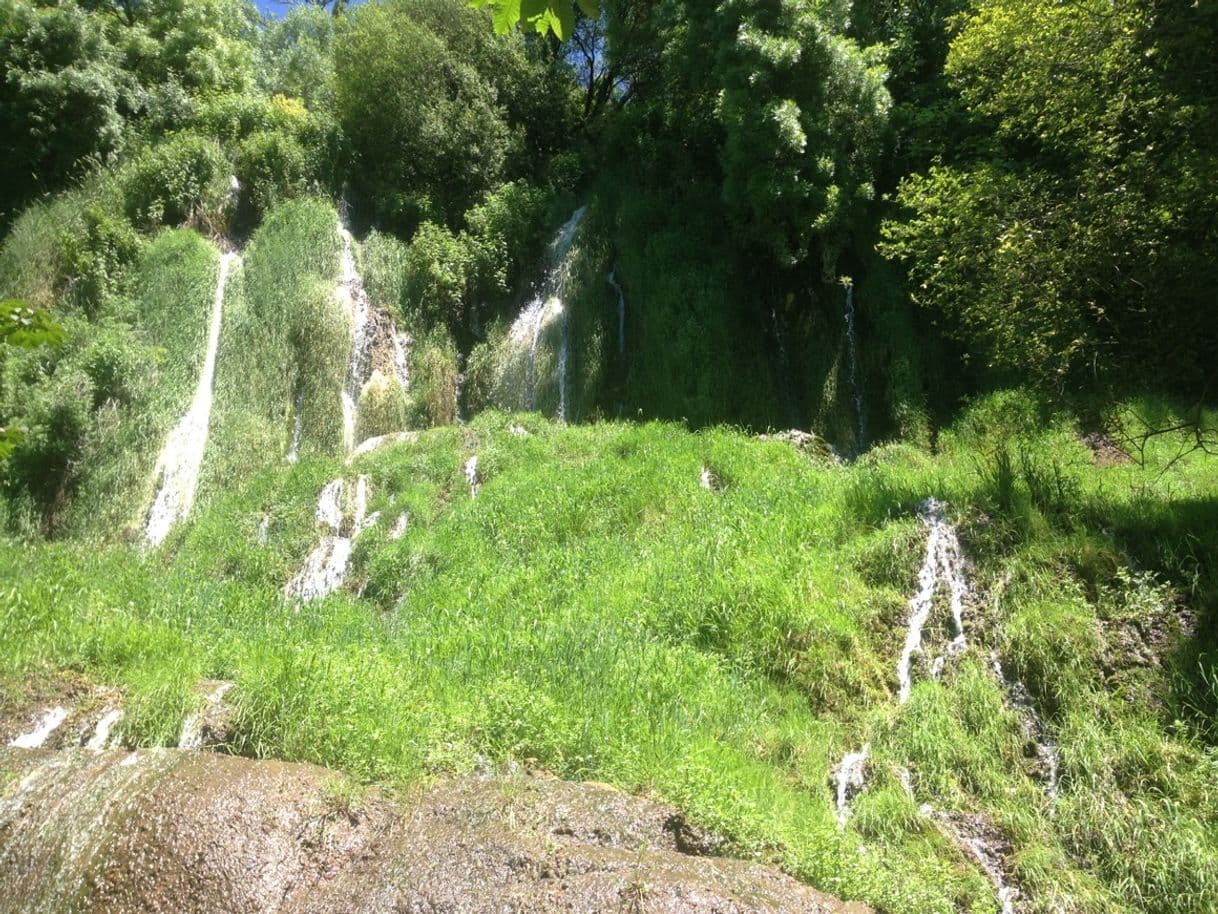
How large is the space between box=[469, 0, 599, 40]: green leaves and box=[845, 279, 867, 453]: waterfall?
11003mm

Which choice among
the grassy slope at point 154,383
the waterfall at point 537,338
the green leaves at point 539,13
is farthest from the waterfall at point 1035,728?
the grassy slope at point 154,383

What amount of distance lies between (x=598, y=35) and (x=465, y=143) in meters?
4.93

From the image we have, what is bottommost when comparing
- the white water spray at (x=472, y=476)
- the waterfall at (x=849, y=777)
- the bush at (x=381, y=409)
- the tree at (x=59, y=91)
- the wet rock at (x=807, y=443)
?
the waterfall at (x=849, y=777)

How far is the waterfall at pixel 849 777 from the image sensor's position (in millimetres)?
5758

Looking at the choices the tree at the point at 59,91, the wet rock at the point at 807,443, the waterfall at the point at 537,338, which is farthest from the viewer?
the tree at the point at 59,91

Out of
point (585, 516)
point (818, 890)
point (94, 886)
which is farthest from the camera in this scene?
point (585, 516)

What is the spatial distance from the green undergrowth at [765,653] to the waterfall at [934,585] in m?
0.10

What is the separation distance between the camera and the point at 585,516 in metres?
9.98

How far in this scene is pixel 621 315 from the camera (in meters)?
14.6

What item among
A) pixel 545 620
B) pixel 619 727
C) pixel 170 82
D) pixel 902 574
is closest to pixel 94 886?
pixel 619 727

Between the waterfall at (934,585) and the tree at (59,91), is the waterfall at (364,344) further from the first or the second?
the waterfall at (934,585)

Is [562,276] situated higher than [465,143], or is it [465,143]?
[465,143]

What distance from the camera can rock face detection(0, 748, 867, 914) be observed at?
3.87 m

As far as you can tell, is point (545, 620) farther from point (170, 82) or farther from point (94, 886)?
point (170, 82)
